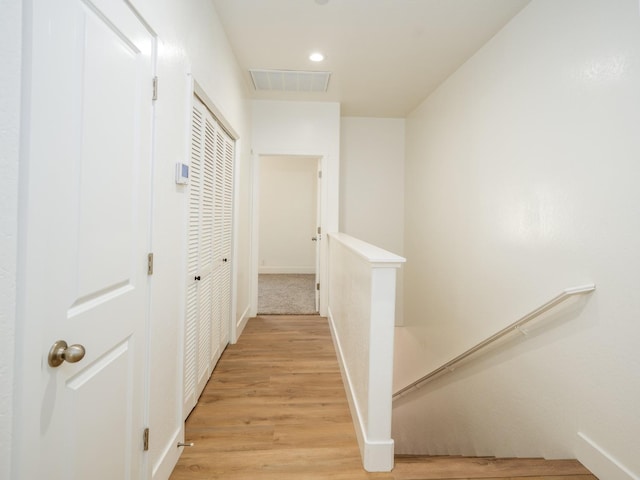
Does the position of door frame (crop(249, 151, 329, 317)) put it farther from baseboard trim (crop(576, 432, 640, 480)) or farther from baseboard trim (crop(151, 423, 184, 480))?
baseboard trim (crop(576, 432, 640, 480))

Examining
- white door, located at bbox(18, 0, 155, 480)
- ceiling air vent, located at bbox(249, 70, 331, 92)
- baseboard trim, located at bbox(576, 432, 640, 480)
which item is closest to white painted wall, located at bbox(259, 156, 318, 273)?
ceiling air vent, located at bbox(249, 70, 331, 92)

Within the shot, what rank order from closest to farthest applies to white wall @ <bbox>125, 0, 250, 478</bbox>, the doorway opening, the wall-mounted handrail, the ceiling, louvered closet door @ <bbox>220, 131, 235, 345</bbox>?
white wall @ <bbox>125, 0, 250, 478</bbox> → the wall-mounted handrail → the ceiling → louvered closet door @ <bbox>220, 131, 235, 345</bbox> → the doorway opening

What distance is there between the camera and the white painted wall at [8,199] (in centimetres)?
64

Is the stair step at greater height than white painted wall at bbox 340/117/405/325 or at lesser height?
lesser

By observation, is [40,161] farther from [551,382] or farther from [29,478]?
[551,382]

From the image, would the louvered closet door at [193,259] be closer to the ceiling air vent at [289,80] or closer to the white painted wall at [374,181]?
the ceiling air vent at [289,80]

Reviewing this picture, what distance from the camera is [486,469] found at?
4.92ft

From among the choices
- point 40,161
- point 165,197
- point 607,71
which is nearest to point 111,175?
point 40,161

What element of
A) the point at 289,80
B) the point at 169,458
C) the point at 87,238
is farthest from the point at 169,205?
the point at 289,80

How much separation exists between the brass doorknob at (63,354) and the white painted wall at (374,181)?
3790 millimetres

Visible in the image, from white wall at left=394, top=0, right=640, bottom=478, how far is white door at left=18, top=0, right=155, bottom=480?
2.14 meters

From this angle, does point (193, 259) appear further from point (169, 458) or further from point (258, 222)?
point (258, 222)

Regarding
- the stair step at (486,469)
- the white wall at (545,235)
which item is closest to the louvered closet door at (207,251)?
the stair step at (486,469)

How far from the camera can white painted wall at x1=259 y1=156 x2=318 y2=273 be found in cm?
688
